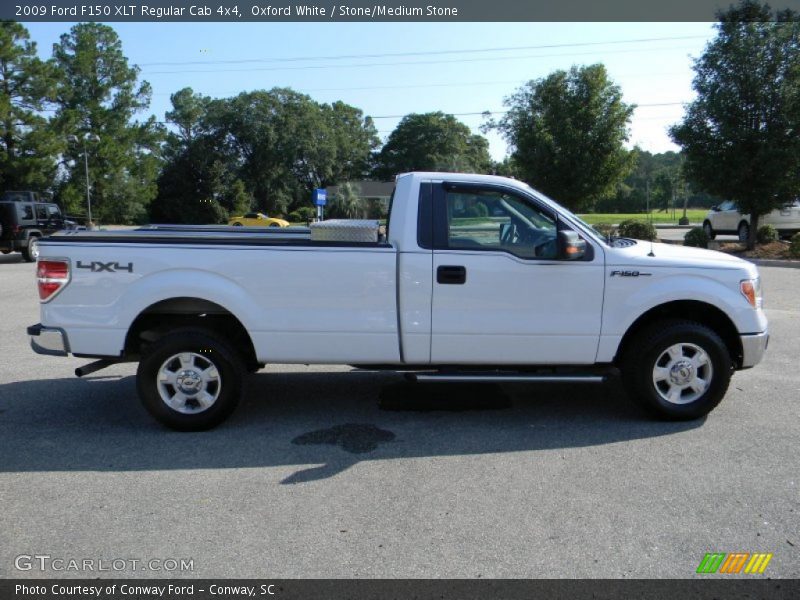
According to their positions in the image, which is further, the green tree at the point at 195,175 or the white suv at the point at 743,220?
the green tree at the point at 195,175

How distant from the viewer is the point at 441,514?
3900mm

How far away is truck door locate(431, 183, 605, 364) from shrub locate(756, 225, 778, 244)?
1962cm

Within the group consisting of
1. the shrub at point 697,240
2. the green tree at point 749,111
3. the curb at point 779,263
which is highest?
the green tree at point 749,111

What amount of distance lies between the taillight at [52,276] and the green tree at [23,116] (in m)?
39.3

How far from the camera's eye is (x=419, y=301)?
520 centimetres

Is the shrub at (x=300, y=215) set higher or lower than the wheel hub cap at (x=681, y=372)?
higher

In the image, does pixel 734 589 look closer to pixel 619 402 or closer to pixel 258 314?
pixel 619 402

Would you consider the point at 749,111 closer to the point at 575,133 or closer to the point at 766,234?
the point at 766,234

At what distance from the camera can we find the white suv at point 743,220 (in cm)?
2363

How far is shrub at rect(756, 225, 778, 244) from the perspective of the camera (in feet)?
71.7

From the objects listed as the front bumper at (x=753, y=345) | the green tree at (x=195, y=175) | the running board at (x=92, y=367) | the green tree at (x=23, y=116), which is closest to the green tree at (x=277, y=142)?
the green tree at (x=195, y=175)

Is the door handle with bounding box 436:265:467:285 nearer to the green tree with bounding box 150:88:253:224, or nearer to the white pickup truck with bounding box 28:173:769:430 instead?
the white pickup truck with bounding box 28:173:769:430

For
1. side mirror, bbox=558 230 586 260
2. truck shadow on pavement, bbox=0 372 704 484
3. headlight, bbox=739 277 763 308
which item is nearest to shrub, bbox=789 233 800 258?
truck shadow on pavement, bbox=0 372 704 484

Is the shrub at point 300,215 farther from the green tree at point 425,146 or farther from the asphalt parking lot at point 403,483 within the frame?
the asphalt parking lot at point 403,483
